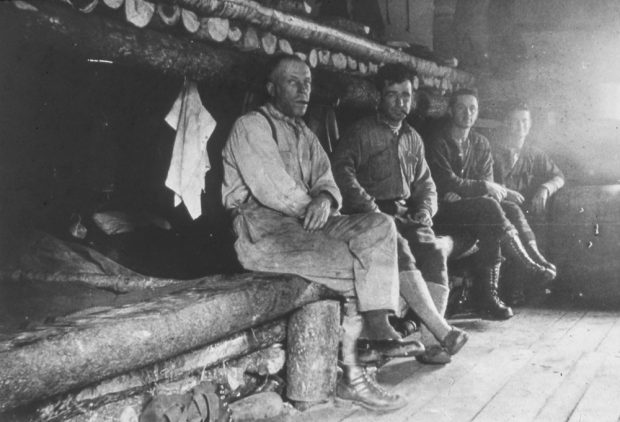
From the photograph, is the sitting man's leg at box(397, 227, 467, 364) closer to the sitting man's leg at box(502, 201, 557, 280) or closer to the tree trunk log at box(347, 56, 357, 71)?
the sitting man's leg at box(502, 201, 557, 280)

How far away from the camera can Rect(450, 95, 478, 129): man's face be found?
6.16 metres

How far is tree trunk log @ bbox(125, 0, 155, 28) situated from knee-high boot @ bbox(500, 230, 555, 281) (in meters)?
3.51

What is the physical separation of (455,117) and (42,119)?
12.4 feet

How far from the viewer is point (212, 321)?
2734 mm

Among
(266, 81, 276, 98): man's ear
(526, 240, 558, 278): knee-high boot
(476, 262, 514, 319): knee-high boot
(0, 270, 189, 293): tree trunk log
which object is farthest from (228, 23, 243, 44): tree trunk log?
(526, 240, 558, 278): knee-high boot

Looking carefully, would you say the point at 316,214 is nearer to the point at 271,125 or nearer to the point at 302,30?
the point at 271,125

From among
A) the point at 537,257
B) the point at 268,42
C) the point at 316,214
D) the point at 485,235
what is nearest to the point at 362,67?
the point at 268,42

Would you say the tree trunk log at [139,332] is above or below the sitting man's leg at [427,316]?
above

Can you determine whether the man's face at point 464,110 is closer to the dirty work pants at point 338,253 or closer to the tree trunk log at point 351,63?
the tree trunk log at point 351,63

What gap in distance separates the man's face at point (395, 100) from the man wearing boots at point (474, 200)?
47.2 inches

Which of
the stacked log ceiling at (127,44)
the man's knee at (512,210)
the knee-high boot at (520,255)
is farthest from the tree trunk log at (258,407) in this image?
the man's knee at (512,210)

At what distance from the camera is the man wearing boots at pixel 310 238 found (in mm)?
3305

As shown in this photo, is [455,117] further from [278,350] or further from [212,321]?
[212,321]

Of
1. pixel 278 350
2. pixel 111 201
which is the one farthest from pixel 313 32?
pixel 278 350
